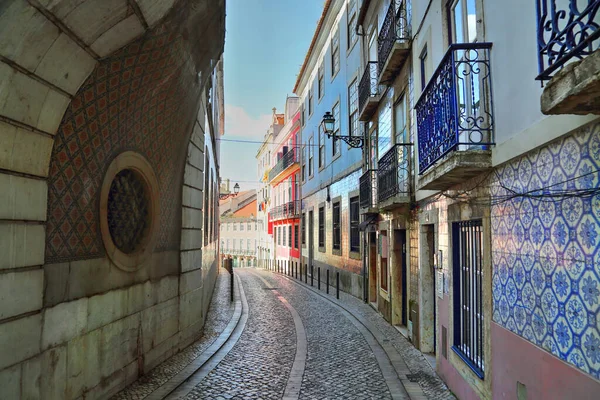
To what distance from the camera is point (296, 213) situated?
28344 millimetres

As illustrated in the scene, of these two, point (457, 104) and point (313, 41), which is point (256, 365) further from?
point (313, 41)

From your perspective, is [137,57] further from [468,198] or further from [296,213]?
[296,213]

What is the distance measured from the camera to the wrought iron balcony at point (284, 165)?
29605mm

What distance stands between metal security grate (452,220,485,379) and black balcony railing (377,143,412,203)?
3093 millimetres

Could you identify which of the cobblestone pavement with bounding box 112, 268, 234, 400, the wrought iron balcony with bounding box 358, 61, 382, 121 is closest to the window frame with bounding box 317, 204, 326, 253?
the wrought iron balcony with bounding box 358, 61, 382, 121

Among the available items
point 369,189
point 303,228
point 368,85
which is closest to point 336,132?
→ point 368,85

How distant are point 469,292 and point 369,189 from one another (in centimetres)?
707

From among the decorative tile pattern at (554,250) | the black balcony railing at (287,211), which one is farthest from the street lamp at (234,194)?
the decorative tile pattern at (554,250)

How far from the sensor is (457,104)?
4887mm

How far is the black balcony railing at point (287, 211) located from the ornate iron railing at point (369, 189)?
14.5m

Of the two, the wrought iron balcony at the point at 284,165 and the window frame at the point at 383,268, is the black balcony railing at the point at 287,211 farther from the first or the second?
the window frame at the point at 383,268

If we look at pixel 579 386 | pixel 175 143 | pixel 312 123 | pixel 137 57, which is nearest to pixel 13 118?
pixel 137 57

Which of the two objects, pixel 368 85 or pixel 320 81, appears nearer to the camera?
pixel 368 85

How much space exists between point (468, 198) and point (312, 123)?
19288mm
